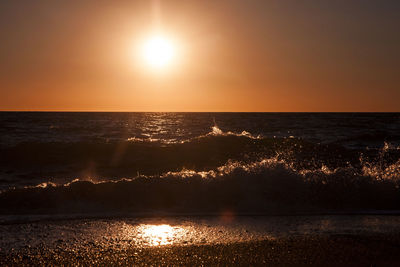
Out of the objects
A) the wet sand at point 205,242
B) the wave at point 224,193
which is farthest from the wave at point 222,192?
the wet sand at point 205,242

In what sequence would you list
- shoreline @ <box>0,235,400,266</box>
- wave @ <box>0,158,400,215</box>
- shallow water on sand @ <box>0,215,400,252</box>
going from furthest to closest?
wave @ <box>0,158,400,215</box> → shallow water on sand @ <box>0,215,400,252</box> → shoreline @ <box>0,235,400,266</box>

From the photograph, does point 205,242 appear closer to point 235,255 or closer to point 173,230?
point 235,255

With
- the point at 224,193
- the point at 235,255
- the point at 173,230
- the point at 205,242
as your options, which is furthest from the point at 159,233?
the point at 224,193

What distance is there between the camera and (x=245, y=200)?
7488 millimetres

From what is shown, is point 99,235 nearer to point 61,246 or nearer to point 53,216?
point 61,246

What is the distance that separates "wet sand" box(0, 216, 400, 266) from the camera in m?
4.16

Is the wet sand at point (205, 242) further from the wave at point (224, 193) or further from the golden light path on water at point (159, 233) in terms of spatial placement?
the wave at point (224, 193)

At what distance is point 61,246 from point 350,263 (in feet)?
11.3

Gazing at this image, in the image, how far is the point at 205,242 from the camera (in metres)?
4.77

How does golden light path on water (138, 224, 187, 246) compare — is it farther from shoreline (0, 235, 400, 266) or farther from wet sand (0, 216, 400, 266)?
shoreline (0, 235, 400, 266)

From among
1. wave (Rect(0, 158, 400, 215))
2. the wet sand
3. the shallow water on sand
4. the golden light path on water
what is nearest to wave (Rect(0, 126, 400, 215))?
wave (Rect(0, 158, 400, 215))

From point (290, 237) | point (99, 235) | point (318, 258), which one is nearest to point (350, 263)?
point (318, 258)

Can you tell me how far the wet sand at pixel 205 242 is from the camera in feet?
13.7

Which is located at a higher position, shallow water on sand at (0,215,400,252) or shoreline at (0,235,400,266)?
shoreline at (0,235,400,266)
